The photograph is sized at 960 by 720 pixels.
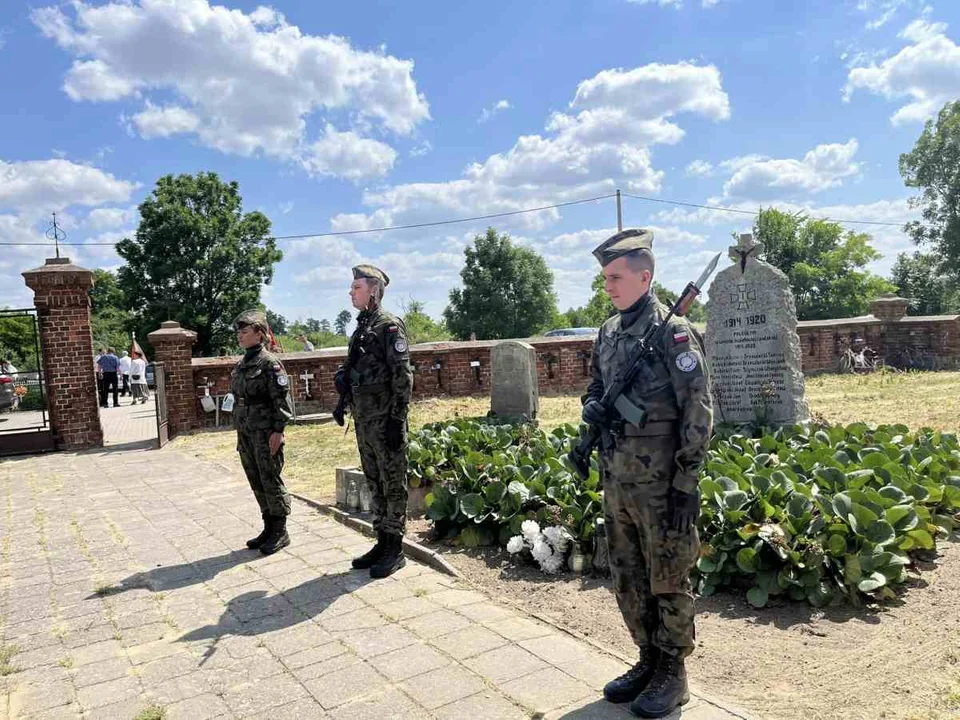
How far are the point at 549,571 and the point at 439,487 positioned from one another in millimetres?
1254

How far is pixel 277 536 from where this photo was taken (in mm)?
5328

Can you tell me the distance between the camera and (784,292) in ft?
24.3

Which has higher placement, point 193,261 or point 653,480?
point 193,261

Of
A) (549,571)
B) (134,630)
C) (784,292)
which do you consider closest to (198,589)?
(134,630)

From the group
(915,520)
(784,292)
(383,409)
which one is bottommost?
(915,520)

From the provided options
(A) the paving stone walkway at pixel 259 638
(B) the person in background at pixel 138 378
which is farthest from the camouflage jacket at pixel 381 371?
(B) the person in background at pixel 138 378

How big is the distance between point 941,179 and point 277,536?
4394cm

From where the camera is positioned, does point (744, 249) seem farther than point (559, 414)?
No

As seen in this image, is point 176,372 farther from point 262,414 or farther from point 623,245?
point 623,245

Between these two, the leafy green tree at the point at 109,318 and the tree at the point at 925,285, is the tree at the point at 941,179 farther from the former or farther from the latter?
the leafy green tree at the point at 109,318

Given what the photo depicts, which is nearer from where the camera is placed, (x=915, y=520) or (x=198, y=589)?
(x=915, y=520)

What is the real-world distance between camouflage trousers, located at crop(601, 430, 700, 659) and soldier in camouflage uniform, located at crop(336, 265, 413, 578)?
6.73 feet

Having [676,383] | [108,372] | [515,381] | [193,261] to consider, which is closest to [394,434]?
[676,383]

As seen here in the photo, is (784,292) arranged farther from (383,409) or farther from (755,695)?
(755,695)
